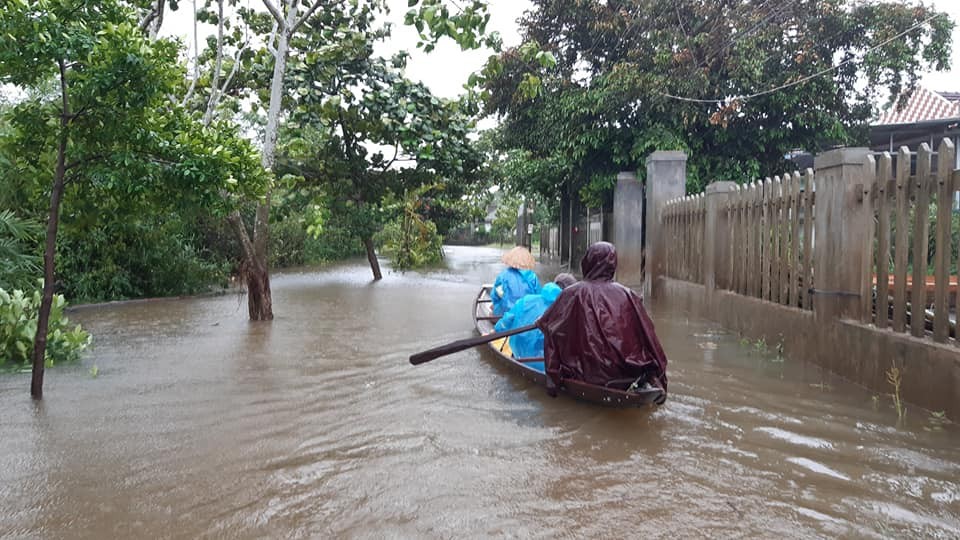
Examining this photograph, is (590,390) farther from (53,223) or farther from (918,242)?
(53,223)

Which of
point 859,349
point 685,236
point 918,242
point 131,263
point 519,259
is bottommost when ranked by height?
point 859,349

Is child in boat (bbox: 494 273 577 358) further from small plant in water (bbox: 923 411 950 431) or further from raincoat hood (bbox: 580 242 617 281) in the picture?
small plant in water (bbox: 923 411 950 431)

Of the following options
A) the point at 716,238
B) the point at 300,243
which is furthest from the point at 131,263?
the point at 300,243

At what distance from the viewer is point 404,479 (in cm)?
409

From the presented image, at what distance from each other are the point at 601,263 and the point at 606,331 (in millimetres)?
529

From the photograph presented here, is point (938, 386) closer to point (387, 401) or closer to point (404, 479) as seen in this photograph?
point (404, 479)

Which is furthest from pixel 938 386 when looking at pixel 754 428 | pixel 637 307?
pixel 637 307

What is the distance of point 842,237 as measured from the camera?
6121mm

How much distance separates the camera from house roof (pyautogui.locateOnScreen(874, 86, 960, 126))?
700 inches

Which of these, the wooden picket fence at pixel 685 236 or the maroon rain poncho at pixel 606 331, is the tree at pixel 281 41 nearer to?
the maroon rain poncho at pixel 606 331

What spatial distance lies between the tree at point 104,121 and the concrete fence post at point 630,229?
10.7 meters

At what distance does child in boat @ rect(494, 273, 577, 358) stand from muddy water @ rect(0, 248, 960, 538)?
414mm

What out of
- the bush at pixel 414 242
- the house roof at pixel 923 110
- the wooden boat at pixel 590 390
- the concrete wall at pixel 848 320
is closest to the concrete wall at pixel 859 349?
the concrete wall at pixel 848 320

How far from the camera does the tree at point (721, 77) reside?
45.3 feet
